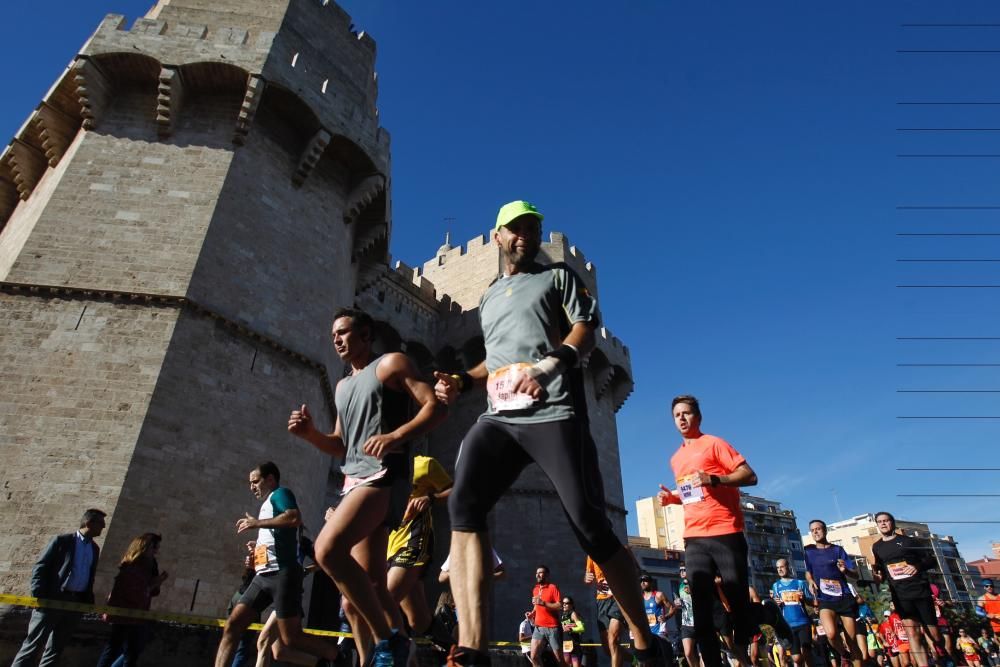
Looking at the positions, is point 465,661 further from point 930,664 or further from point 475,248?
point 475,248

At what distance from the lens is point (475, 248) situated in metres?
25.6

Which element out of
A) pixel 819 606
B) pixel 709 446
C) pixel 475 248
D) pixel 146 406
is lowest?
pixel 819 606

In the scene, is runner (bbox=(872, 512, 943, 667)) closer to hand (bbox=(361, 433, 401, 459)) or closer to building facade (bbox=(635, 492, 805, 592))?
hand (bbox=(361, 433, 401, 459))

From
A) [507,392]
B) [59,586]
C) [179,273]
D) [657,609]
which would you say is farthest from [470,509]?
[179,273]

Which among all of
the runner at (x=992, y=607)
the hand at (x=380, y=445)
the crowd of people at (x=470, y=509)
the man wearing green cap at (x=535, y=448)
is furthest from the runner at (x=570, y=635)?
the runner at (x=992, y=607)

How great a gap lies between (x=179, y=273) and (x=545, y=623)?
8856mm

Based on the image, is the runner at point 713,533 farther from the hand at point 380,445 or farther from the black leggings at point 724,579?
the hand at point 380,445

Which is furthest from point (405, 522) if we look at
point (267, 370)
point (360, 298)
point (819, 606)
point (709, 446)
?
point (360, 298)

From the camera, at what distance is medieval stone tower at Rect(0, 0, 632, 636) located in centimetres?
947

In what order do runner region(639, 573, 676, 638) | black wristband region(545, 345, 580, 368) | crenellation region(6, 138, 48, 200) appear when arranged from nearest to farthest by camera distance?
black wristband region(545, 345, 580, 368) < runner region(639, 573, 676, 638) < crenellation region(6, 138, 48, 200)

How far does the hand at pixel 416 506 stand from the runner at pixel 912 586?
5442 mm

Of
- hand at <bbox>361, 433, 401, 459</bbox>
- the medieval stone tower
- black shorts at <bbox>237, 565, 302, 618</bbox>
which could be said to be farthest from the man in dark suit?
hand at <bbox>361, 433, 401, 459</bbox>

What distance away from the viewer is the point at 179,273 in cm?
1123

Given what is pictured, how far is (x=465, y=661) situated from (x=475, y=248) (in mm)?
23786
